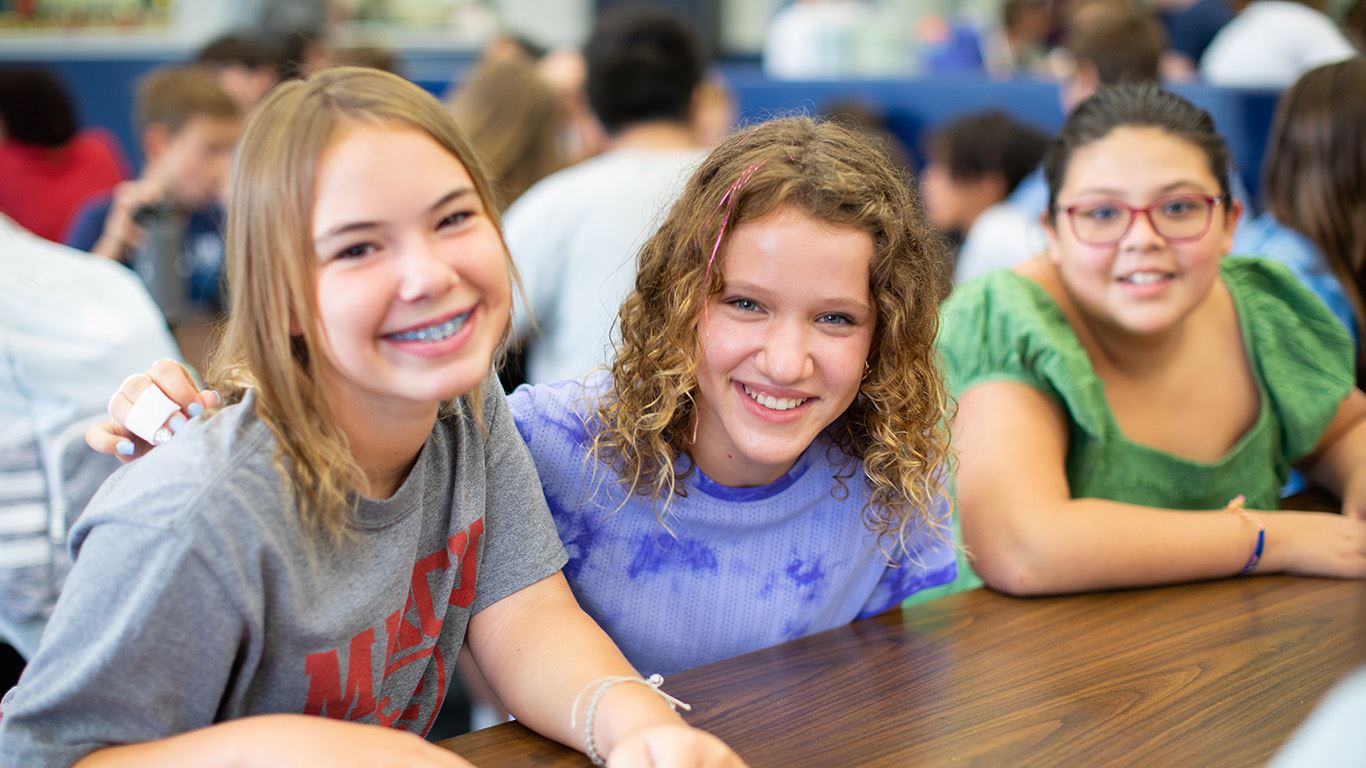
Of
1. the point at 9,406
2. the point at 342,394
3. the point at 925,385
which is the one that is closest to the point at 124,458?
the point at 342,394

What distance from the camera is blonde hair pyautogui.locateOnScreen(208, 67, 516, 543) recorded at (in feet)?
3.10

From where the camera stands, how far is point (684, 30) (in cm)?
295

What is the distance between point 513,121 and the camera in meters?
3.23

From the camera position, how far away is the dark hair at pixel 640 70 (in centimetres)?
286

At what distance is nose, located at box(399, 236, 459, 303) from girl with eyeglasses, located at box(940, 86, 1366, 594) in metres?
0.76

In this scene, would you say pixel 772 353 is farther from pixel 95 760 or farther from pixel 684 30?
pixel 684 30

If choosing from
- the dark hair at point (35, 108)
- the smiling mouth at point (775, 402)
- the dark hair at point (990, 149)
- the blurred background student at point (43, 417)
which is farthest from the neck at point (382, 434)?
the dark hair at point (35, 108)

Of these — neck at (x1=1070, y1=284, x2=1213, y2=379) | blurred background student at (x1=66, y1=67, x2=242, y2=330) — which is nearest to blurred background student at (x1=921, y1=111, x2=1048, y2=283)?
blurred background student at (x1=66, y1=67, x2=242, y2=330)

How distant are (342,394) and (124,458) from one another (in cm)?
28

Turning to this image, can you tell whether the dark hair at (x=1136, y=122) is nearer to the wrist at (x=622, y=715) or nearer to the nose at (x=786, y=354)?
the nose at (x=786, y=354)

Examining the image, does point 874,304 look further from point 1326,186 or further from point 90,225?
point 90,225

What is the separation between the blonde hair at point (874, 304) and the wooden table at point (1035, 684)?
157 mm

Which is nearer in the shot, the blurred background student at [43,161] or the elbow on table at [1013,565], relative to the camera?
the elbow on table at [1013,565]

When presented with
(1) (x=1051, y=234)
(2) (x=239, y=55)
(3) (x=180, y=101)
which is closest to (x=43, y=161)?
(2) (x=239, y=55)
